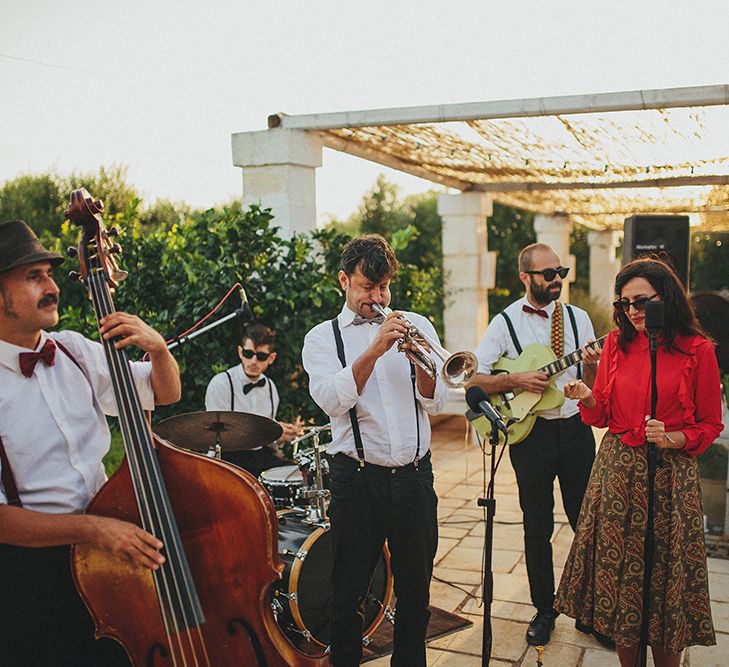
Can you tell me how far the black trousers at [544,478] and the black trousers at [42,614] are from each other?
2366 mm

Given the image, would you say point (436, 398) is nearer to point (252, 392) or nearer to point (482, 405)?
point (482, 405)

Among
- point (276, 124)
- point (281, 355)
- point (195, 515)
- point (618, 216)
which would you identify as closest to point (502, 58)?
point (276, 124)

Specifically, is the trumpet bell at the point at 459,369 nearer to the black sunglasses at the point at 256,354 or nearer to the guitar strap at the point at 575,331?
the guitar strap at the point at 575,331

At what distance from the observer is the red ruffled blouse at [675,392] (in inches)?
126

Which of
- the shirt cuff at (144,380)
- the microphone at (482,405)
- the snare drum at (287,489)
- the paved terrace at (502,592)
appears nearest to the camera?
the shirt cuff at (144,380)

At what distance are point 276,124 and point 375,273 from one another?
12.5 ft

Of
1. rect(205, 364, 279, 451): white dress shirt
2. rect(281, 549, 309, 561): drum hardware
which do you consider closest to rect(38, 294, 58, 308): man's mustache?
rect(281, 549, 309, 561): drum hardware

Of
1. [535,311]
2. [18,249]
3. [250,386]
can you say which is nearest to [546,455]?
[535,311]

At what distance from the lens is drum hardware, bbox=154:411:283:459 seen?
423cm

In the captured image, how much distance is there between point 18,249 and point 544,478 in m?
2.92

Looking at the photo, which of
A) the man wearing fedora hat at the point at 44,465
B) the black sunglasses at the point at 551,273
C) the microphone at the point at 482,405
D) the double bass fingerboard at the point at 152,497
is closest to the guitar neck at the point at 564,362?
the black sunglasses at the point at 551,273

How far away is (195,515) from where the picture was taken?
7.93 ft

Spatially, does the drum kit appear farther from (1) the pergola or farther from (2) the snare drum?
(1) the pergola

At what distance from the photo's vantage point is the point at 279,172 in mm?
6461
